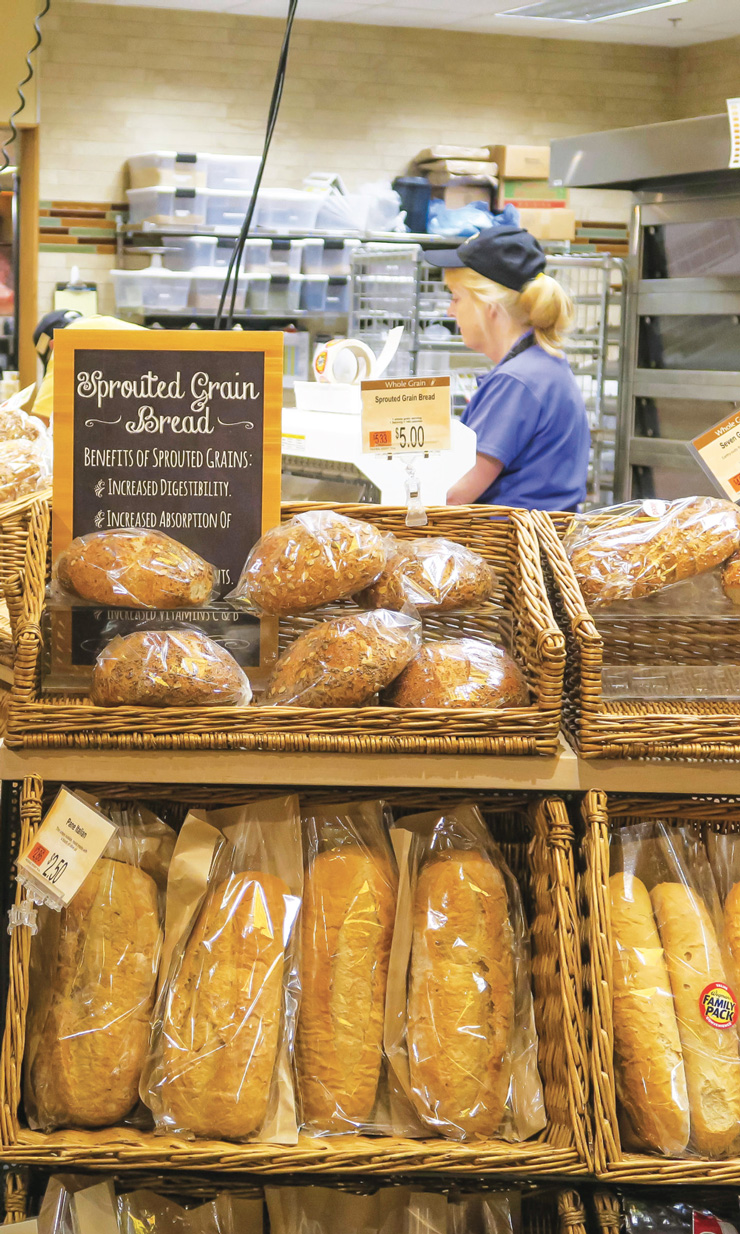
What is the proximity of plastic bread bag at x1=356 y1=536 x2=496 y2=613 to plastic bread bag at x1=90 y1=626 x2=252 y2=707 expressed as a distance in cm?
22

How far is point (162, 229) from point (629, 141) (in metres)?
3.02

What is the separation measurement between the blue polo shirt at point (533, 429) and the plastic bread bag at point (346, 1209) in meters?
1.72

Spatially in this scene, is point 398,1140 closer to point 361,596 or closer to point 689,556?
point 361,596

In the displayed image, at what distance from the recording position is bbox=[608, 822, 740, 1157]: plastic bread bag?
4.01ft

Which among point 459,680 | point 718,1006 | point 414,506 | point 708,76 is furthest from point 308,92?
point 718,1006

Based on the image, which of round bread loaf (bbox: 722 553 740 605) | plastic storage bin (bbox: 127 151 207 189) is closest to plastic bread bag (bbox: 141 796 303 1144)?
round bread loaf (bbox: 722 553 740 605)

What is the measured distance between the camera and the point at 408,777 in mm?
1262

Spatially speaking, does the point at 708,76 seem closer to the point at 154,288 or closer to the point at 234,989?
the point at 154,288

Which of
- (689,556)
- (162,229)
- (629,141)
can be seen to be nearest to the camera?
(689,556)

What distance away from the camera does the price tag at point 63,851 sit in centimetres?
123

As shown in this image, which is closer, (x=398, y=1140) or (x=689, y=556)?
(x=398, y=1140)

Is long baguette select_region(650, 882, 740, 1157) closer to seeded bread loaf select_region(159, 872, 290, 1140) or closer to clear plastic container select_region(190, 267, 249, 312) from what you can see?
seeded bread loaf select_region(159, 872, 290, 1140)

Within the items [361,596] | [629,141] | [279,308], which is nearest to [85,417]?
[361,596]

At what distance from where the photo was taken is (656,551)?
1338 mm
